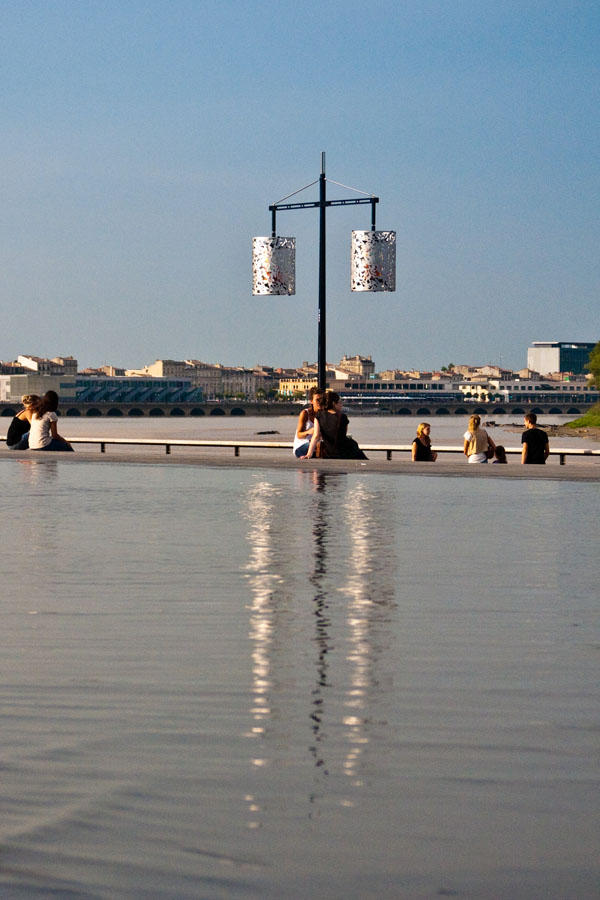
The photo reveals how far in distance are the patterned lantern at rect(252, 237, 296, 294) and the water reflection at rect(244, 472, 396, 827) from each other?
11.8 meters

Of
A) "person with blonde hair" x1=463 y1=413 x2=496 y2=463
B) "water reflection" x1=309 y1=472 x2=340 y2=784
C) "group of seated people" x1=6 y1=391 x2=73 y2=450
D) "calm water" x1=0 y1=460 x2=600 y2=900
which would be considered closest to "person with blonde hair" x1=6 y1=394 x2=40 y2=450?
"group of seated people" x1=6 y1=391 x2=73 y2=450

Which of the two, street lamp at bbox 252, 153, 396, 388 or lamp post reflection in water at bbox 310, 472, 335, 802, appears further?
street lamp at bbox 252, 153, 396, 388

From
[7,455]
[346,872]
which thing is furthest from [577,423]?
[346,872]

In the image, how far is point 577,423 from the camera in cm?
12719

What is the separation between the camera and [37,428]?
2280 centimetres

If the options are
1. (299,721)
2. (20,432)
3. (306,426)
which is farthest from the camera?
(20,432)

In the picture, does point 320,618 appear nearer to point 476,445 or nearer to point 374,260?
point 476,445

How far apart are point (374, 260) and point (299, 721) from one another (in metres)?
21.7

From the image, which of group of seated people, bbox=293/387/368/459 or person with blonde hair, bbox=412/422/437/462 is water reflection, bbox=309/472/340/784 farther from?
person with blonde hair, bbox=412/422/437/462

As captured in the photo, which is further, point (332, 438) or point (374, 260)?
point (374, 260)

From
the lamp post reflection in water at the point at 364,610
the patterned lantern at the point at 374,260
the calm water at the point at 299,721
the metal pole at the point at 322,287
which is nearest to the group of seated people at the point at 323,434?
the metal pole at the point at 322,287

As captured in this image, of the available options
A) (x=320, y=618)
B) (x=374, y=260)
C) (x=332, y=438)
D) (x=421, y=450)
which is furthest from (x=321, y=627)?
(x=374, y=260)

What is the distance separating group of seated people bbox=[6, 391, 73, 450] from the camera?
22.1m

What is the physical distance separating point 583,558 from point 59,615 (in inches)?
180
